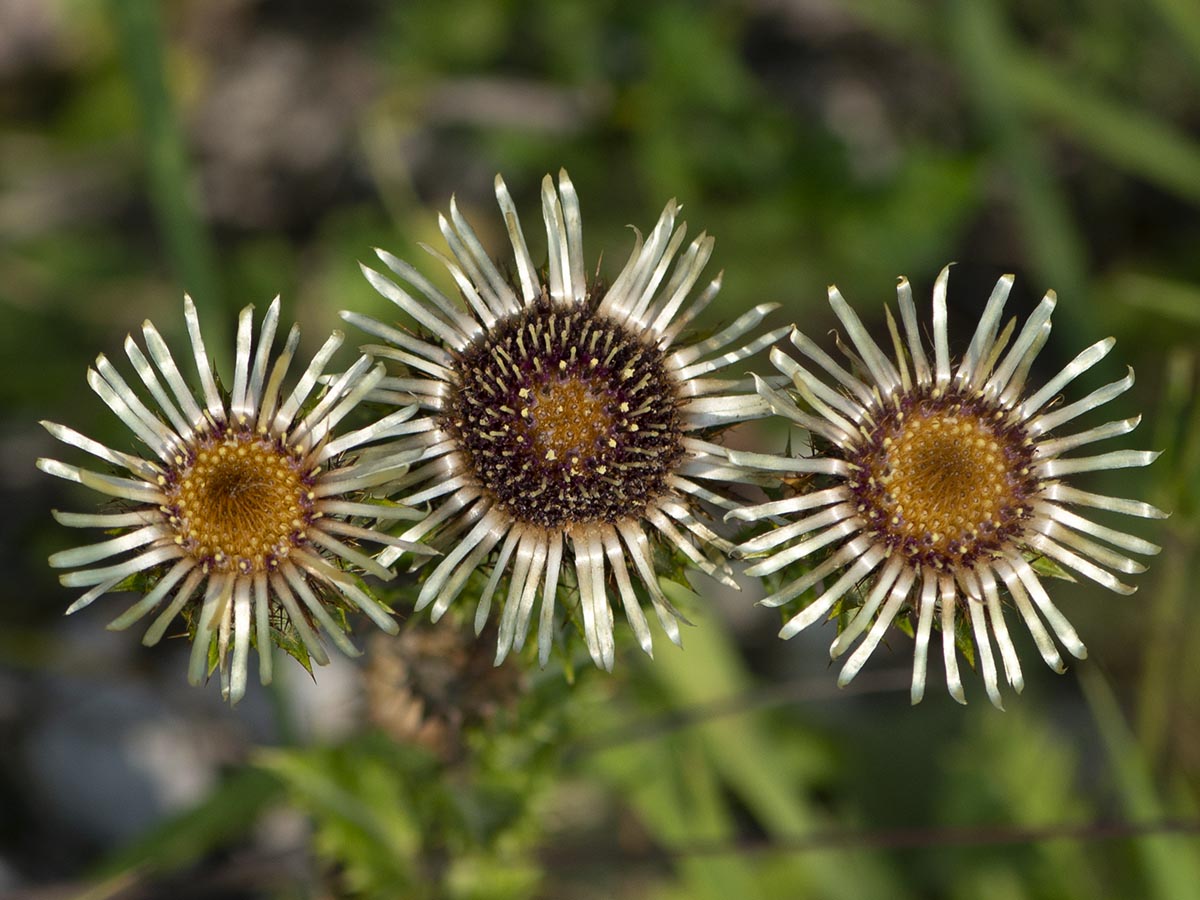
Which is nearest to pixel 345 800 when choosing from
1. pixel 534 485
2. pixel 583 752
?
pixel 583 752

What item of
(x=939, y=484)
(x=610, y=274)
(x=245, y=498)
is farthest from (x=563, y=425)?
(x=610, y=274)

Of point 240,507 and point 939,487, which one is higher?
point 240,507

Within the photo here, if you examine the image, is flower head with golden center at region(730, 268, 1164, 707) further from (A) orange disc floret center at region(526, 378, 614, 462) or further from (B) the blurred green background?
(B) the blurred green background

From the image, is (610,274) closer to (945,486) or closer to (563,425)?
(563,425)

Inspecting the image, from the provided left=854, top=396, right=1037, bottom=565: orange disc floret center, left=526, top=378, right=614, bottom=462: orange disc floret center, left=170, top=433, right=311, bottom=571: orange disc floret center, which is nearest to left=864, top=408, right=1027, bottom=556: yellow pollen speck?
left=854, top=396, right=1037, bottom=565: orange disc floret center

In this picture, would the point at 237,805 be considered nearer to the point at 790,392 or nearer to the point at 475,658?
the point at 475,658
